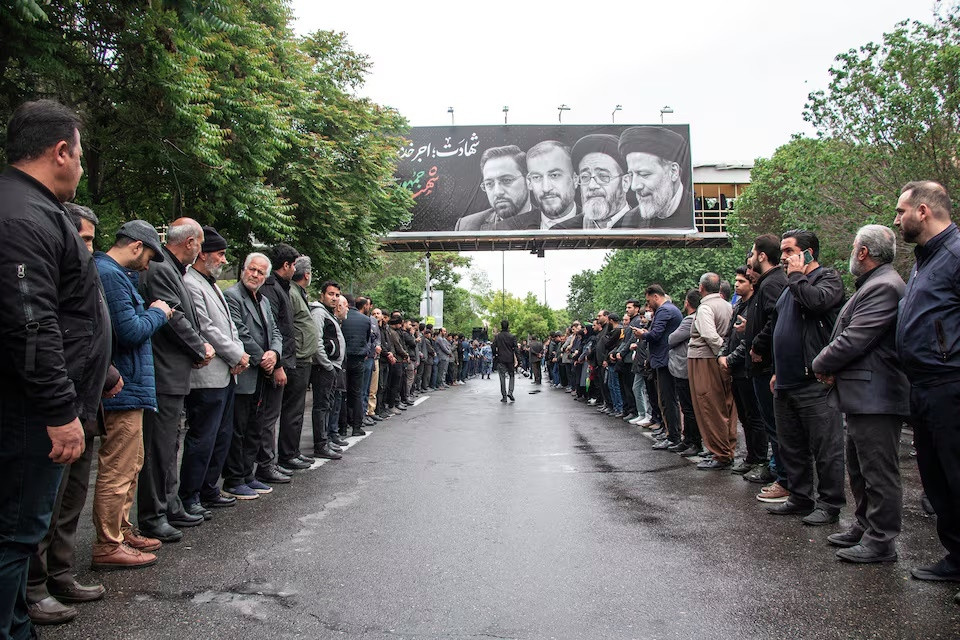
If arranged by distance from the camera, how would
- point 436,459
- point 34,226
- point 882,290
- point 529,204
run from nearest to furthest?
point 34,226 < point 882,290 < point 436,459 < point 529,204

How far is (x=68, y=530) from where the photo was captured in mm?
3822

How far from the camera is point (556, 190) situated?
2959cm

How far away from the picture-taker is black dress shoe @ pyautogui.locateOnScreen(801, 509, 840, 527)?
5.15m

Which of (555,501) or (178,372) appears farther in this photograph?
(555,501)

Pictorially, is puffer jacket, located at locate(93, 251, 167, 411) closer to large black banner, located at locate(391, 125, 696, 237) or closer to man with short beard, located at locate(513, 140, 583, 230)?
large black banner, located at locate(391, 125, 696, 237)

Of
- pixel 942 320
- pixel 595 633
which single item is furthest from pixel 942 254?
pixel 595 633

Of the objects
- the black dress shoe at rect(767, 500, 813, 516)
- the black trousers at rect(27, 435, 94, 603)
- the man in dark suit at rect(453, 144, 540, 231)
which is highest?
the man in dark suit at rect(453, 144, 540, 231)

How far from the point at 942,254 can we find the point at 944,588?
1.76 m

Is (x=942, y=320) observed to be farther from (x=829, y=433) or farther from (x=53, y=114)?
(x=53, y=114)

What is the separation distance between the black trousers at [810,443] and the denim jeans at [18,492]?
14.8 ft

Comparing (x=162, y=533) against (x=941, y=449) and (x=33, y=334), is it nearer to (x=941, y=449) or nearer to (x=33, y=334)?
(x=33, y=334)

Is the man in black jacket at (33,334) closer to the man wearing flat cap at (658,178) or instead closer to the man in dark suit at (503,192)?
the man in dark suit at (503,192)

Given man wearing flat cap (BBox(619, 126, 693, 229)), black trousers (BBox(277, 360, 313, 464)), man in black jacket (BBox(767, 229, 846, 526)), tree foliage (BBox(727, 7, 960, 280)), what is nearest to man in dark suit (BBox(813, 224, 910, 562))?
man in black jacket (BBox(767, 229, 846, 526))

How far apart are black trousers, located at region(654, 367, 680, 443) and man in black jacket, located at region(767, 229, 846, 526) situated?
359 cm
